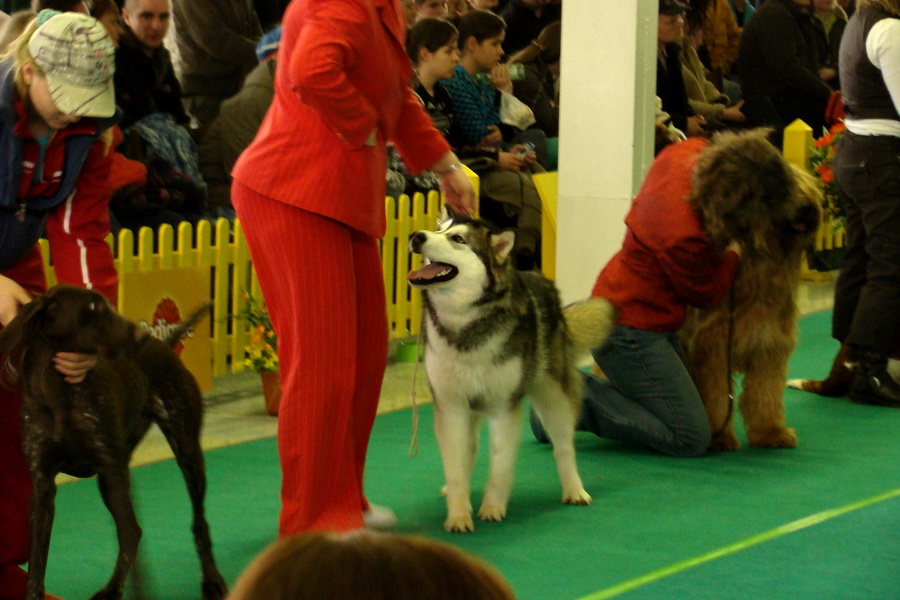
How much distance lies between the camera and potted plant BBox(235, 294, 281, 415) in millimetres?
5359

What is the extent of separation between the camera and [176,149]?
6.21 meters

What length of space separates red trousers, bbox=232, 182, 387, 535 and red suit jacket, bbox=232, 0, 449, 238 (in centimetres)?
5

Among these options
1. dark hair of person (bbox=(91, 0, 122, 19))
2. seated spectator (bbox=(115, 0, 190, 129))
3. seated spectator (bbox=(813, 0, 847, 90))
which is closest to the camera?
dark hair of person (bbox=(91, 0, 122, 19))

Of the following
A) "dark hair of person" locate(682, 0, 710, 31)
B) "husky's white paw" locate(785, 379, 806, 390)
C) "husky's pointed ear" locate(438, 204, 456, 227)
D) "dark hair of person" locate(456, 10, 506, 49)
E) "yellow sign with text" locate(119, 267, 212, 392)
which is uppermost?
"dark hair of person" locate(682, 0, 710, 31)

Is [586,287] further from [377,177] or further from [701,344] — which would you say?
[377,177]

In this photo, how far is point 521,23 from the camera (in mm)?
9484

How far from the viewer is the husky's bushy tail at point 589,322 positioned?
4320mm

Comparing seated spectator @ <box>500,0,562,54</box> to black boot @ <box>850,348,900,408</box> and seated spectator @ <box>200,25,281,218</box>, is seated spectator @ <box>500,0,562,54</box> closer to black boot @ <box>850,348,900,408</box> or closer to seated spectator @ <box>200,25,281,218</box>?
seated spectator @ <box>200,25,281,218</box>

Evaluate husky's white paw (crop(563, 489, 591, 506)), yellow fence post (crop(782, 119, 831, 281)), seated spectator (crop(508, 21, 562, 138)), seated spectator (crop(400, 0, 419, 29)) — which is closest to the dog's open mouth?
husky's white paw (crop(563, 489, 591, 506))

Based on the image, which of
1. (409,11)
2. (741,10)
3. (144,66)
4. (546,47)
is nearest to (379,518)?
(144,66)

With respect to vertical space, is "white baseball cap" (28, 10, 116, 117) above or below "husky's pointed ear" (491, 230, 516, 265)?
above

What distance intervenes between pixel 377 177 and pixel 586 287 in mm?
3447

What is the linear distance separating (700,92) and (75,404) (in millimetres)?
7728

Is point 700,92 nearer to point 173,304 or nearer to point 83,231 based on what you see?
point 173,304
